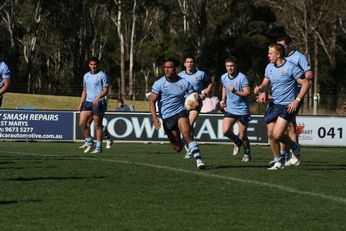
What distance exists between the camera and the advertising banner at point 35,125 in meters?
30.5

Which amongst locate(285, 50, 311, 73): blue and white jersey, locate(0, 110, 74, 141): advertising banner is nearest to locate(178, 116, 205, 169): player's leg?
locate(285, 50, 311, 73): blue and white jersey

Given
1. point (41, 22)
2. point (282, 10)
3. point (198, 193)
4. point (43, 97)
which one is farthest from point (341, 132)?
point (41, 22)

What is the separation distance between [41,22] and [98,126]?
52942mm

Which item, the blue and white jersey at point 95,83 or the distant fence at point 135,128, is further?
the distant fence at point 135,128

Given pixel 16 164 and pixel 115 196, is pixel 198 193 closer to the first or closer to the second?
pixel 115 196

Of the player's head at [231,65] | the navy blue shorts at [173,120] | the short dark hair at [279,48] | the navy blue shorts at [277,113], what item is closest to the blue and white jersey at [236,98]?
the player's head at [231,65]

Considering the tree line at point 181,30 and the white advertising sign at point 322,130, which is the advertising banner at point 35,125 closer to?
the white advertising sign at point 322,130

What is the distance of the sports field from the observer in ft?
26.9

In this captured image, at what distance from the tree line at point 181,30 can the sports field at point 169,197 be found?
44110 millimetres

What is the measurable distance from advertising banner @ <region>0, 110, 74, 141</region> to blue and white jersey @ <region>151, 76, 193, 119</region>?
50.9 ft

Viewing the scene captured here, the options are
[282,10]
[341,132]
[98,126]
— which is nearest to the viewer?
[98,126]

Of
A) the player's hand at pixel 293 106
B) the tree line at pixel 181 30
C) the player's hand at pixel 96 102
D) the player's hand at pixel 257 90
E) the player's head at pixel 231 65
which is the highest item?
the tree line at pixel 181 30

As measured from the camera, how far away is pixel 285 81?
47.8 ft

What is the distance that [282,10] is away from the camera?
69438mm
